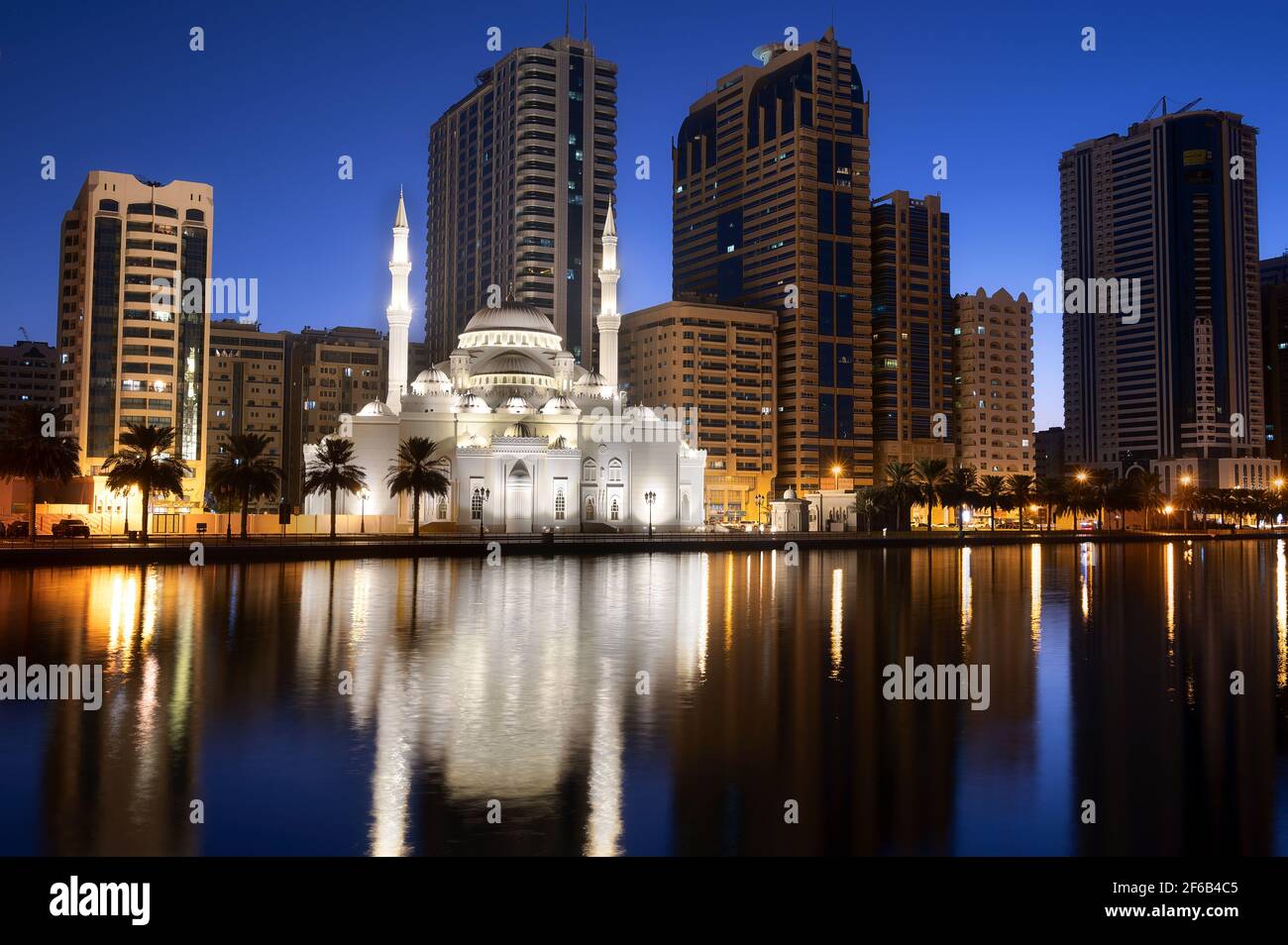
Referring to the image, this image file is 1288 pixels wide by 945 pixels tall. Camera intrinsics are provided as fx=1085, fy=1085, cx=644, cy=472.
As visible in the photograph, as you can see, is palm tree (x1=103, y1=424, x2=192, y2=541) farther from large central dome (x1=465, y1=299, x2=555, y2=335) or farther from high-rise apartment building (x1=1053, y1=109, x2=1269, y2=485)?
high-rise apartment building (x1=1053, y1=109, x2=1269, y2=485)

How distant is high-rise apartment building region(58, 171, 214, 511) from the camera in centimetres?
9681

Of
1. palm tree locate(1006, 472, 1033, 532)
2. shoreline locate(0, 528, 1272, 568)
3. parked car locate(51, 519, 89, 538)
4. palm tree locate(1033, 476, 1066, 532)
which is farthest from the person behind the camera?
palm tree locate(1033, 476, 1066, 532)

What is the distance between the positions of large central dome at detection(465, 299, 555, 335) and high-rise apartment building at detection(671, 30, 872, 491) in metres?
43.5

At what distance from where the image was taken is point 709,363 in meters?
129

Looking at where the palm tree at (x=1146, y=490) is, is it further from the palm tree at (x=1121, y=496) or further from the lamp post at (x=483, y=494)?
the lamp post at (x=483, y=494)

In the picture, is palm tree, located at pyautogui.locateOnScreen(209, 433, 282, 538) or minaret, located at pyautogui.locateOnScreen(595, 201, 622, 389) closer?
palm tree, located at pyautogui.locateOnScreen(209, 433, 282, 538)

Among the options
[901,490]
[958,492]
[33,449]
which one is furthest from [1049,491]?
[33,449]

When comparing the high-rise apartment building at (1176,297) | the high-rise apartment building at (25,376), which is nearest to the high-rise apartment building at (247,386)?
the high-rise apartment building at (25,376)

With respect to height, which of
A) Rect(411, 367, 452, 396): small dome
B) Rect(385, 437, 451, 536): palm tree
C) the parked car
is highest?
Rect(411, 367, 452, 396): small dome

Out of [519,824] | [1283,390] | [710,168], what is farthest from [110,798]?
[1283,390]

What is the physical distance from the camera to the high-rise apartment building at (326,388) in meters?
143

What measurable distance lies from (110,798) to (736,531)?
240 feet

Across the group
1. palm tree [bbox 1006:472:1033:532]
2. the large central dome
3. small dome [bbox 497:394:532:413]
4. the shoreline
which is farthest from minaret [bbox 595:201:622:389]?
palm tree [bbox 1006:472:1033:532]

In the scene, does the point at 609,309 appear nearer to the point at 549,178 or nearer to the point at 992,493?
the point at 992,493
